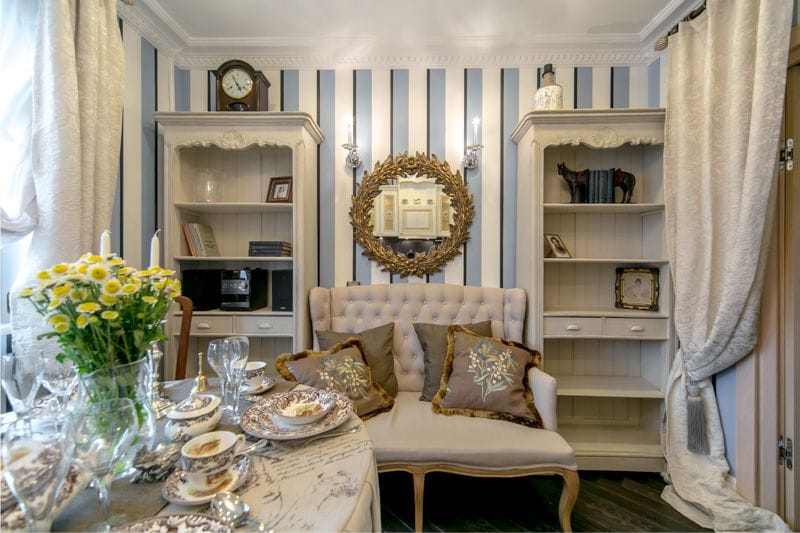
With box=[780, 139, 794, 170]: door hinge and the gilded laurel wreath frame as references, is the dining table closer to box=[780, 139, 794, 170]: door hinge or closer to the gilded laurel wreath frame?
the gilded laurel wreath frame

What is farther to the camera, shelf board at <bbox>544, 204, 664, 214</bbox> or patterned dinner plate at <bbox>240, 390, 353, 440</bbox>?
shelf board at <bbox>544, 204, 664, 214</bbox>

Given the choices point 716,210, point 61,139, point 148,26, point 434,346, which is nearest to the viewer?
point 61,139

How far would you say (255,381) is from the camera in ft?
4.36

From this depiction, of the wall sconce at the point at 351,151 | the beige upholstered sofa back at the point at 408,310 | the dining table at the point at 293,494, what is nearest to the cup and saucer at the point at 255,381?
the dining table at the point at 293,494

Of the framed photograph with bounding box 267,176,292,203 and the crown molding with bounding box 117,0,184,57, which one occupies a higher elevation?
the crown molding with bounding box 117,0,184,57

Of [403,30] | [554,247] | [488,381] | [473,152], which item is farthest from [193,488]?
[403,30]

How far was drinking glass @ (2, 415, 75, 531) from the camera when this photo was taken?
567 mm

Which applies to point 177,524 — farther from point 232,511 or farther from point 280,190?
point 280,190

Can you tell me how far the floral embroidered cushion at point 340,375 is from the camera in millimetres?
1812

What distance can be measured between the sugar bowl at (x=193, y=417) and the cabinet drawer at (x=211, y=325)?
1.20 m

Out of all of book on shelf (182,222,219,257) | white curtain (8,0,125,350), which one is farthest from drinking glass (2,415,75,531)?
book on shelf (182,222,219,257)

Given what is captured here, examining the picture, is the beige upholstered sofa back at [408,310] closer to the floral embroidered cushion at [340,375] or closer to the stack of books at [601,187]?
the floral embroidered cushion at [340,375]

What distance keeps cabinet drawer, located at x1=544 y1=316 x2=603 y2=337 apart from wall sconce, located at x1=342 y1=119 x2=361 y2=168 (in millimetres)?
1686

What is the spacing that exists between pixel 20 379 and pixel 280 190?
1.77 meters
